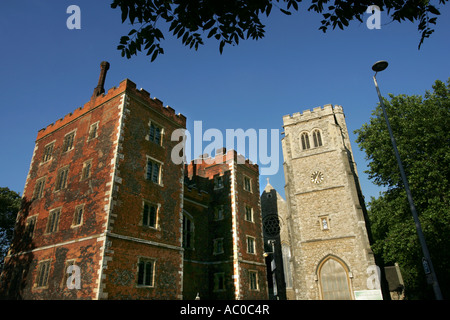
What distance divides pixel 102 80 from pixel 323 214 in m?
24.9

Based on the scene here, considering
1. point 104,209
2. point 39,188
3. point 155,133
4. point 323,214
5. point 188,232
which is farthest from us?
point 323,214

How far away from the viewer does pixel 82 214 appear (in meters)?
17.3

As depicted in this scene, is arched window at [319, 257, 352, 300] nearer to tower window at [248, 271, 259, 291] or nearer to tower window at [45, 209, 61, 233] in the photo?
tower window at [248, 271, 259, 291]

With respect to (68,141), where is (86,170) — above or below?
below

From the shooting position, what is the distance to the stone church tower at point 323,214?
93.7 feet

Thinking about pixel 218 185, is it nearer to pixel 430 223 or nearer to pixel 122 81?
pixel 122 81

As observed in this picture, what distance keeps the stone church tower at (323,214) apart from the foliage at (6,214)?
30.8m

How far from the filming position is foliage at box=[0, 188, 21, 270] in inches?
1280

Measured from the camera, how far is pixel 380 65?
1527 cm

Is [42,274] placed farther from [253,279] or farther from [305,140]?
[305,140]

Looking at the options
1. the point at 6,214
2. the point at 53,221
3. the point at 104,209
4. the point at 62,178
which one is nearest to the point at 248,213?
the point at 104,209

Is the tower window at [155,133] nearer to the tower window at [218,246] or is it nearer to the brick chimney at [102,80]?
the brick chimney at [102,80]

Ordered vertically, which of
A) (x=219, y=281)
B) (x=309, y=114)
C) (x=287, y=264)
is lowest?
(x=219, y=281)
